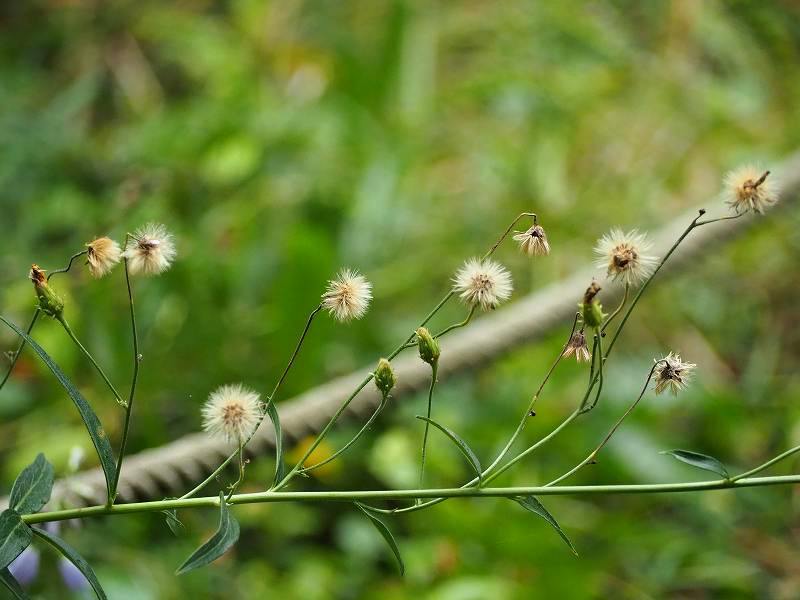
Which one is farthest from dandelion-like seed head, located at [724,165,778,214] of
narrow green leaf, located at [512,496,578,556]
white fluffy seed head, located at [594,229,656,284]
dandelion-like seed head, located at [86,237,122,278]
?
dandelion-like seed head, located at [86,237,122,278]

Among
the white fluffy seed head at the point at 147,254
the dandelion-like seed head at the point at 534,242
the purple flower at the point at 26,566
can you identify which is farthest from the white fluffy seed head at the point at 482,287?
the purple flower at the point at 26,566

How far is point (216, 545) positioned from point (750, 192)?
254 millimetres

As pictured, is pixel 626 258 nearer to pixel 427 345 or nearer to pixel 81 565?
pixel 427 345

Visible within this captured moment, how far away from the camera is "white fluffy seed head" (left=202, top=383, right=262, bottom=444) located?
38 centimetres

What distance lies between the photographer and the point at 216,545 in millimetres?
340

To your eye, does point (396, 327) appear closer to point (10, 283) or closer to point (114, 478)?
point (10, 283)

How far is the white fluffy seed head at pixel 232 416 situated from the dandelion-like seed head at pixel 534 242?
5.0 inches

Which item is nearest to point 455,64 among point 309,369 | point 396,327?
point 396,327

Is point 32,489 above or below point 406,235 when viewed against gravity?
below

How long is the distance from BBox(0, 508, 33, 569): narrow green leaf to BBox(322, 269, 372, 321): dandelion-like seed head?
0.15 metres

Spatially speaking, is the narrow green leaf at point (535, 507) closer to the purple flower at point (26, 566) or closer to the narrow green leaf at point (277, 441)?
the narrow green leaf at point (277, 441)

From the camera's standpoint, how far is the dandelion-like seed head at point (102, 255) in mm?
367

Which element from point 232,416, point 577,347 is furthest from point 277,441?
point 577,347

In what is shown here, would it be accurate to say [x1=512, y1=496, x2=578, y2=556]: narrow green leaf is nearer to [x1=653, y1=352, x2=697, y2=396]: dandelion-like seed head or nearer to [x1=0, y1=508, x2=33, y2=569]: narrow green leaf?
[x1=653, y1=352, x2=697, y2=396]: dandelion-like seed head
